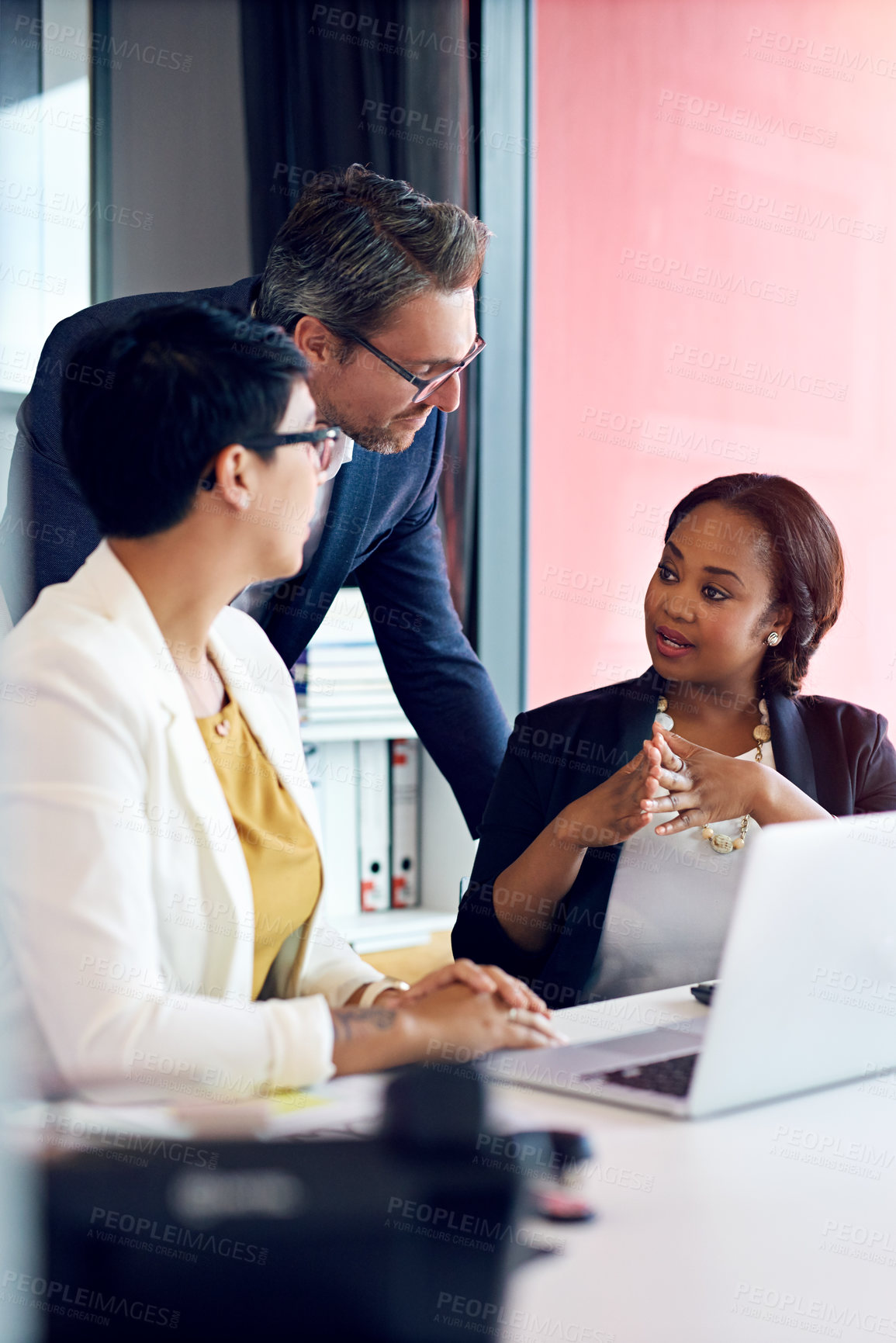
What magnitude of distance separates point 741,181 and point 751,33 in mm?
345

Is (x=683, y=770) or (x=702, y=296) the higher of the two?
(x=702, y=296)

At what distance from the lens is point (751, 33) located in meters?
2.88

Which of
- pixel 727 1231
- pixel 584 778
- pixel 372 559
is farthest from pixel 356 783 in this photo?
pixel 727 1231

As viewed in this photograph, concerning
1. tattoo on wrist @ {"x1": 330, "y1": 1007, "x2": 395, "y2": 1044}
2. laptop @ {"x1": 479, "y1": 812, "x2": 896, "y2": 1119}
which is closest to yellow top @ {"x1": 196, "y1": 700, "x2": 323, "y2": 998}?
tattoo on wrist @ {"x1": 330, "y1": 1007, "x2": 395, "y2": 1044}

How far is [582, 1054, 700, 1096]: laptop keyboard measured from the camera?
109 centimetres

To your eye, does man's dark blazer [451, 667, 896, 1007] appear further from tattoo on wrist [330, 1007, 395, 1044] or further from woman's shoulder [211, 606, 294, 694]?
tattoo on wrist [330, 1007, 395, 1044]

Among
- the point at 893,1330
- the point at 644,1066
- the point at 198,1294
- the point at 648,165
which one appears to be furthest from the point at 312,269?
the point at 648,165

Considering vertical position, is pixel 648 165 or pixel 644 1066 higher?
pixel 648 165

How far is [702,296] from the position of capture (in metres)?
3.01

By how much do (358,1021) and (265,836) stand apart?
26cm

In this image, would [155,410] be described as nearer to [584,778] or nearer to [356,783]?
[584,778]

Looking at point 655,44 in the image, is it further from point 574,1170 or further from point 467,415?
point 574,1170

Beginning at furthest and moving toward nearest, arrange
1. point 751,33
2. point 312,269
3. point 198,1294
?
point 751,33, point 312,269, point 198,1294

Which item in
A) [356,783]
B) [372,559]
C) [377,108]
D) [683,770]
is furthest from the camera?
[356,783]
